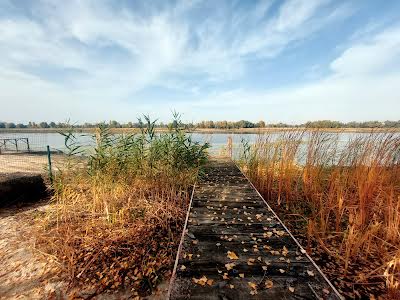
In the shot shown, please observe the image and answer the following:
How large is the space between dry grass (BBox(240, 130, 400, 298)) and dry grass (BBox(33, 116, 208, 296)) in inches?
81.3

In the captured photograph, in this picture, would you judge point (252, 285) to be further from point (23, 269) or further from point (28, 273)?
point (23, 269)

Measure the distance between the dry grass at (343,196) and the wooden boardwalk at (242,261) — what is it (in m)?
0.79

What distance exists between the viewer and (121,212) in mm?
3766

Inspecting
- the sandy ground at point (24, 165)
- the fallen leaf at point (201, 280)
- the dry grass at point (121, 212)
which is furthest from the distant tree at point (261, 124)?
the sandy ground at point (24, 165)

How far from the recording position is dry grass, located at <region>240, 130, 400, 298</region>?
107 inches

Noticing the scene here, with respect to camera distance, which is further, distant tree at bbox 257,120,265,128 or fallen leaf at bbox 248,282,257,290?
distant tree at bbox 257,120,265,128

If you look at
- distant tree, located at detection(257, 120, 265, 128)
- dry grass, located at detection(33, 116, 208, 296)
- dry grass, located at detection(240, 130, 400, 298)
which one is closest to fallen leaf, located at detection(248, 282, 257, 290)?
dry grass, located at detection(240, 130, 400, 298)

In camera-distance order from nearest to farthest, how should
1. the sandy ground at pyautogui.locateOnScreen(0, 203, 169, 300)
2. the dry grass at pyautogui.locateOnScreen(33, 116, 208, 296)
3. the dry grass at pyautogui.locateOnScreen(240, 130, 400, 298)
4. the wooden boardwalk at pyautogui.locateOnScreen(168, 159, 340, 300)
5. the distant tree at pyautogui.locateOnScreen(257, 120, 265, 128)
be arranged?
1. the wooden boardwalk at pyautogui.locateOnScreen(168, 159, 340, 300)
2. the sandy ground at pyautogui.locateOnScreen(0, 203, 169, 300)
3. the dry grass at pyautogui.locateOnScreen(240, 130, 400, 298)
4. the dry grass at pyautogui.locateOnScreen(33, 116, 208, 296)
5. the distant tree at pyautogui.locateOnScreen(257, 120, 265, 128)

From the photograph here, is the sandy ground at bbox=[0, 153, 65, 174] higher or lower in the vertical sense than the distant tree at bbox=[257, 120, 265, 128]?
lower

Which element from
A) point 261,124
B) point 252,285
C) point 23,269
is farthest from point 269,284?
point 261,124

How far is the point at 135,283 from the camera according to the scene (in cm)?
269

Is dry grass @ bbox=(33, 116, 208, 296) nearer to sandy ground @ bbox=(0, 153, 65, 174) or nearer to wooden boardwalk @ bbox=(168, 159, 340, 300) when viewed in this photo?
wooden boardwalk @ bbox=(168, 159, 340, 300)

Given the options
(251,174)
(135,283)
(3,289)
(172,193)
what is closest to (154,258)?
(135,283)

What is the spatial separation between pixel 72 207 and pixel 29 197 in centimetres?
262
